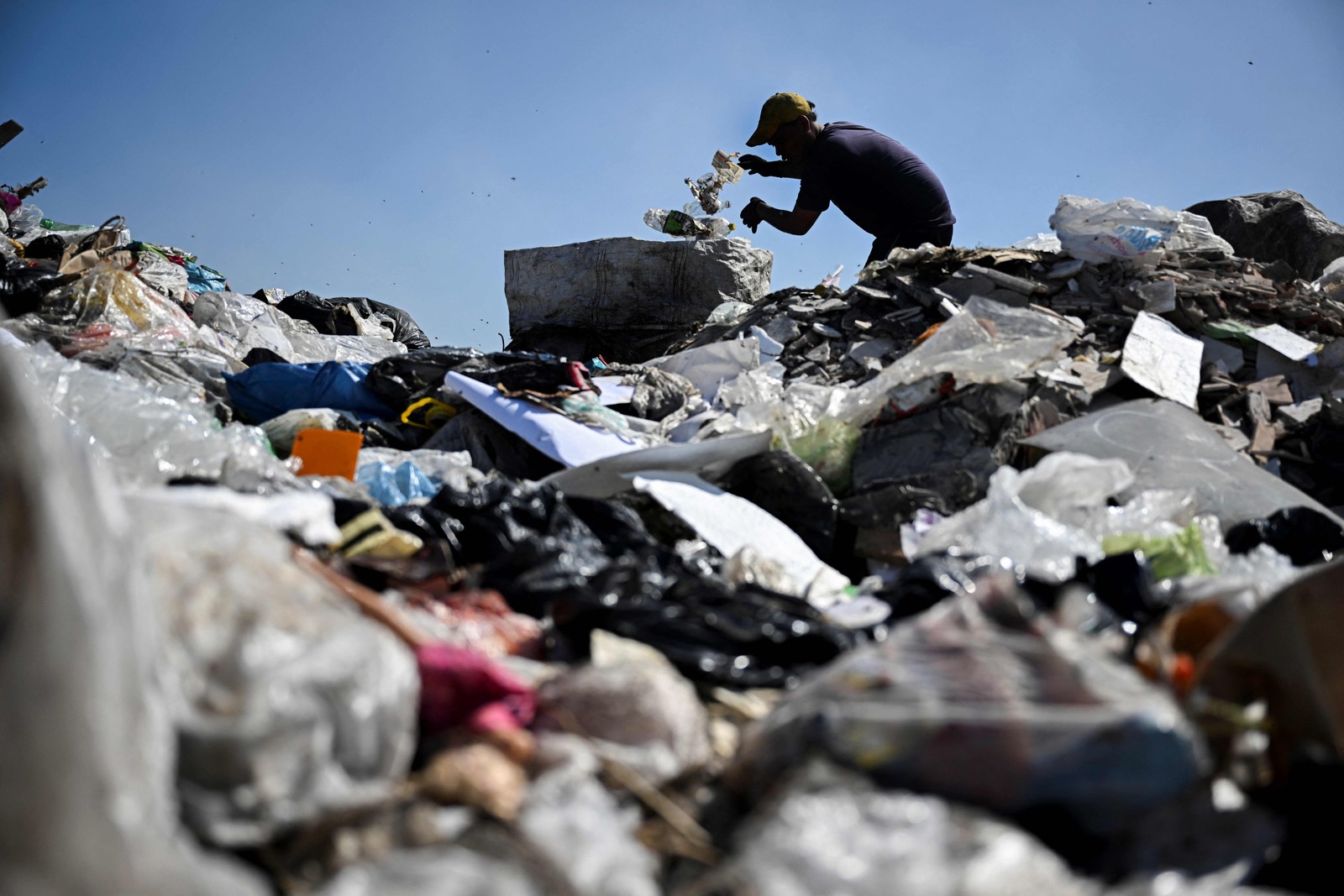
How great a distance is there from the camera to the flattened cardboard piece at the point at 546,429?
405 centimetres

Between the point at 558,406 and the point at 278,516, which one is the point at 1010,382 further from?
the point at 278,516

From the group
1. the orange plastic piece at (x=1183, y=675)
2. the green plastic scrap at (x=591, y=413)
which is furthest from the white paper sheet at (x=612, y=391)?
the orange plastic piece at (x=1183, y=675)

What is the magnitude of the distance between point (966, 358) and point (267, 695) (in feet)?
12.8

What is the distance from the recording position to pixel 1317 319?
5719 millimetres

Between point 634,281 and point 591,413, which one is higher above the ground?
point 634,281

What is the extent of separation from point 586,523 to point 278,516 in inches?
37.7

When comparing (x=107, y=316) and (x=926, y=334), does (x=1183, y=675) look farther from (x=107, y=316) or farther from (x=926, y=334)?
(x=107, y=316)

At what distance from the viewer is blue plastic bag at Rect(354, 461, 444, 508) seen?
3396 millimetres

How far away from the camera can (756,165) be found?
7.07 metres

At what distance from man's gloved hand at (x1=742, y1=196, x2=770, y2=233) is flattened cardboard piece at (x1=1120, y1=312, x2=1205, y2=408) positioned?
3.06 meters

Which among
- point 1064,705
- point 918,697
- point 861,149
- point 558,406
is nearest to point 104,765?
point 918,697

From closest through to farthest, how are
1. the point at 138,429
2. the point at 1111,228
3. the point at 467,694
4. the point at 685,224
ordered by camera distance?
the point at 467,694
the point at 138,429
the point at 1111,228
the point at 685,224

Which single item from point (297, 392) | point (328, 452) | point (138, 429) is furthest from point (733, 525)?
point (297, 392)

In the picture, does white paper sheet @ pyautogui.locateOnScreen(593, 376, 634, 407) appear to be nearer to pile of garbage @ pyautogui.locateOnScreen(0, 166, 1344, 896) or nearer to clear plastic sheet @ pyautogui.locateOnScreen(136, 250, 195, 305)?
pile of garbage @ pyautogui.locateOnScreen(0, 166, 1344, 896)
